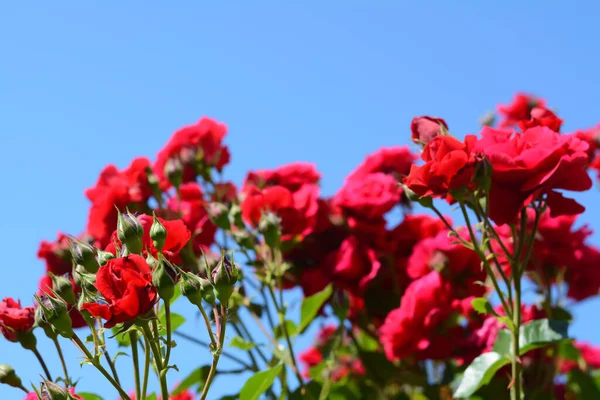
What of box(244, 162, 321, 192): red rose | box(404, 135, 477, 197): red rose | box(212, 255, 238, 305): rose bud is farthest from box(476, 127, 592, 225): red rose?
box(244, 162, 321, 192): red rose

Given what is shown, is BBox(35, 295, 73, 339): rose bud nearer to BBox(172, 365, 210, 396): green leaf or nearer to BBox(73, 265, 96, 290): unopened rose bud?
BBox(73, 265, 96, 290): unopened rose bud

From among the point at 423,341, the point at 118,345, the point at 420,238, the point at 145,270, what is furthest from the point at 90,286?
the point at 420,238

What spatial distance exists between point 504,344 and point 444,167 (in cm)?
47

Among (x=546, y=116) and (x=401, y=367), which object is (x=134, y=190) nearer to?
(x=401, y=367)

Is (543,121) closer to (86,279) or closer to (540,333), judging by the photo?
(540,333)

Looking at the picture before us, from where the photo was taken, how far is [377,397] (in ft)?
8.30

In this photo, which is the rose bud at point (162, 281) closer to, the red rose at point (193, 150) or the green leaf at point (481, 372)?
the green leaf at point (481, 372)

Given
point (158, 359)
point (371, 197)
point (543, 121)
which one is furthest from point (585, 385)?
point (158, 359)

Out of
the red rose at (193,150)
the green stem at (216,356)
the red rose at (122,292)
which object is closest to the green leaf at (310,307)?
the red rose at (193,150)

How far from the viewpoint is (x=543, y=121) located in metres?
1.75

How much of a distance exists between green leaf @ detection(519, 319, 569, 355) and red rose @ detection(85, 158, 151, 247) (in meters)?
1.25

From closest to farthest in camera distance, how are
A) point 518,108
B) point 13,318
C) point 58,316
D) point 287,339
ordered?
point 58,316 → point 13,318 → point 287,339 → point 518,108

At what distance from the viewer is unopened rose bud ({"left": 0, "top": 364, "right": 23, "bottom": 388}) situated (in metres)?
1.53

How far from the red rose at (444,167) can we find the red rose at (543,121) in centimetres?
26
